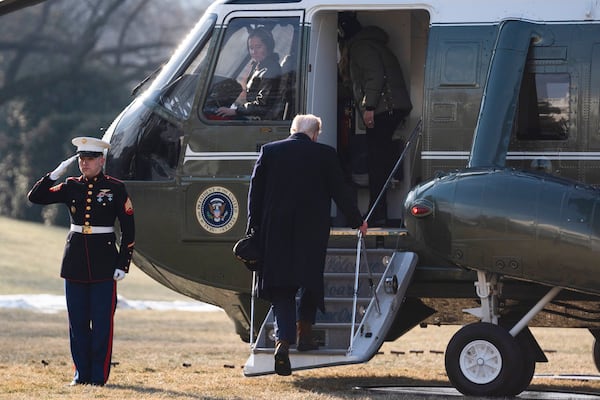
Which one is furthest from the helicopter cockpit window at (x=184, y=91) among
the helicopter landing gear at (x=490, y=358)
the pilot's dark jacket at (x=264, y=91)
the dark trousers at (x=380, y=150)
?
the helicopter landing gear at (x=490, y=358)

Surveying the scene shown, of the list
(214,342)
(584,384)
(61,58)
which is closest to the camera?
Result: (584,384)

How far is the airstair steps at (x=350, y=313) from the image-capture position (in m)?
9.67

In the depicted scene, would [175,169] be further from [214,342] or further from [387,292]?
[214,342]

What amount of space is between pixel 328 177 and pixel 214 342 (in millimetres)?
7931

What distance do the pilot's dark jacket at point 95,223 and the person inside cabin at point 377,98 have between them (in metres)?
2.06

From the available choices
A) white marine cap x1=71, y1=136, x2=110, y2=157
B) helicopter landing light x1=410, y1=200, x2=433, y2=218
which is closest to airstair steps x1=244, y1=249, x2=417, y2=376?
helicopter landing light x1=410, y1=200, x2=433, y2=218

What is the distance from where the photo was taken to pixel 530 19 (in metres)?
10.5

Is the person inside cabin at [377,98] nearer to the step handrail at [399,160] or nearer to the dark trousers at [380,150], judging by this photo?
the dark trousers at [380,150]

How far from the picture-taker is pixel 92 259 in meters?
10.0

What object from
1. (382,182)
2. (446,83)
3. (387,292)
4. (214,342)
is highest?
(446,83)

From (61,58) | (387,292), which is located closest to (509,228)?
(387,292)

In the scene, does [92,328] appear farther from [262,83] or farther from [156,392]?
[262,83]

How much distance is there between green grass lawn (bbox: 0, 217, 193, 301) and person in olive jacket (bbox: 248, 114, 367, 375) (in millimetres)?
17475

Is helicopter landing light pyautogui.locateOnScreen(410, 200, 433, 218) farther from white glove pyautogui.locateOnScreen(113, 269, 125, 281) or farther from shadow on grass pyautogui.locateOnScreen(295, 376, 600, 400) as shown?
white glove pyautogui.locateOnScreen(113, 269, 125, 281)
